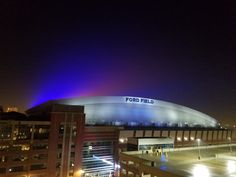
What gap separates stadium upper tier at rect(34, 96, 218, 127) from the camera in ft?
154

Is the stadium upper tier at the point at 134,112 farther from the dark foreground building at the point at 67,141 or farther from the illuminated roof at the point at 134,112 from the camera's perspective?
the dark foreground building at the point at 67,141

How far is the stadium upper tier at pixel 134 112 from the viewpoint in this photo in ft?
154

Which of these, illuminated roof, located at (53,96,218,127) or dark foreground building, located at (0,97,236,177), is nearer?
dark foreground building, located at (0,97,236,177)

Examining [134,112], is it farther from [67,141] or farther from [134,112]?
[67,141]

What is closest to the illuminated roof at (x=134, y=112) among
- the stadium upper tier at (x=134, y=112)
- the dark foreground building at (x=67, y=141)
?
the stadium upper tier at (x=134, y=112)

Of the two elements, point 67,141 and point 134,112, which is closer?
point 67,141

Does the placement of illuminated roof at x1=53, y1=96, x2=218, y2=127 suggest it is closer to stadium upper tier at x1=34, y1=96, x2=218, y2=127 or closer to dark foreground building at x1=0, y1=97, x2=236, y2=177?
stadium upper tier at x1=34, y1=96, x2=218, y2=127

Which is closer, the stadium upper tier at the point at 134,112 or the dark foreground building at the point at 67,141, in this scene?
the dark foreground building at the point at 67,141

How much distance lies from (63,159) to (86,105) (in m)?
16.5

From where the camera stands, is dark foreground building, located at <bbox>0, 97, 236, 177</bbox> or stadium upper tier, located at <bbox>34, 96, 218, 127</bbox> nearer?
dark foreground building, located at <bbox>0, 97, 236, 177</bbox>

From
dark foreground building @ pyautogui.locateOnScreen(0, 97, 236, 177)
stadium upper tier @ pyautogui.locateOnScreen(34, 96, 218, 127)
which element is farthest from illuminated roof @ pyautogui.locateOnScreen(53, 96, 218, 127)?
dark foreground building @ pyautogui.locateOnScreen(0, 97, 236, 177)

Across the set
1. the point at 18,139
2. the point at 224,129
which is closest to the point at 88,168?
the point at 18,139

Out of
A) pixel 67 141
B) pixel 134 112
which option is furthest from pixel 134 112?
pixel 67 141

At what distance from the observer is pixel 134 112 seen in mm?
53125
